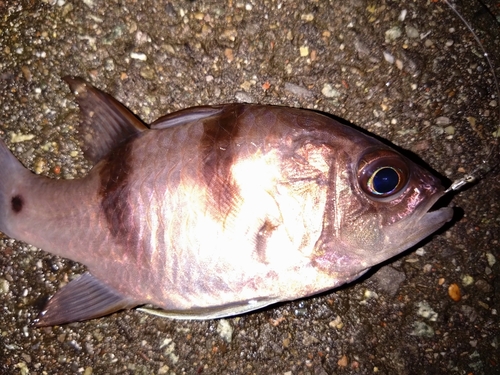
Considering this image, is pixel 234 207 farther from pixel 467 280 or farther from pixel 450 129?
pixel 467 280

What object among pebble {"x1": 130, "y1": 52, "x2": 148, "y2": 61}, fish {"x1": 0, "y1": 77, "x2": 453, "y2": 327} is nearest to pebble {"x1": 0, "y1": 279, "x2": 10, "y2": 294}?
fish {"x1": 0, "y1": 77, "x2": 453, "y2": 327}

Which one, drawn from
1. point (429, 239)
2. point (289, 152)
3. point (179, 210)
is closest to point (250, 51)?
point (289, 152)

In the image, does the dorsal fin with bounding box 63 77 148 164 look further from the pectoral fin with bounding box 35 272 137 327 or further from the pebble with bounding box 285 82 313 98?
the pebble with bounding box 285 82 313 98

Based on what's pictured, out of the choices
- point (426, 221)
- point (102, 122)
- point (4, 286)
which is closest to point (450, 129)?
point (426, 221)

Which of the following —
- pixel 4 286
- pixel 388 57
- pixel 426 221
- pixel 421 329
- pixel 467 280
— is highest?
pixel 388 57

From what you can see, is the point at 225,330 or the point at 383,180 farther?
the point at 225,330

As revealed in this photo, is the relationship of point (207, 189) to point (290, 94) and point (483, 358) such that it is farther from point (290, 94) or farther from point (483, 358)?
point (483, 358)

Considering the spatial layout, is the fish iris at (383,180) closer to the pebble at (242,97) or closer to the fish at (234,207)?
the fish at (234,207)
